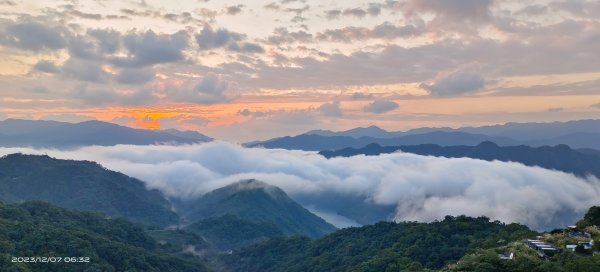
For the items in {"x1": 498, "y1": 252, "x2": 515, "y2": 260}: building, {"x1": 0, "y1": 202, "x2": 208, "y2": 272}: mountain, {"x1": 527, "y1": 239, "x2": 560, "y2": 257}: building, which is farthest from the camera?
{"x1": 0, "y1": 202, "x2": 208, "y2": 272}: mountain

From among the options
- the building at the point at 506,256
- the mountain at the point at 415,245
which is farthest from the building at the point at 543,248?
the mountain at the point at 415,245

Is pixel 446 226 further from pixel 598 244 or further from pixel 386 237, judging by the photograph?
pixel 598 244

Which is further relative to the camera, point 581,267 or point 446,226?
point 446,226

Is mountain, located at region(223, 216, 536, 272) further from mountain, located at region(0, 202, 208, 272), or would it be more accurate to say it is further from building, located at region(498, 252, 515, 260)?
mountain, located at region(0, 202, 208, 272)

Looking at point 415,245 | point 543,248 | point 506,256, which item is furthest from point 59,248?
point 543,248

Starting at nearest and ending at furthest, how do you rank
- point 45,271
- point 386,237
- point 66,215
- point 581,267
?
point 581,267, point 45,271, point 386,237, point 66,215

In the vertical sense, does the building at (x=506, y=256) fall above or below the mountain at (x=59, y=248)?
above

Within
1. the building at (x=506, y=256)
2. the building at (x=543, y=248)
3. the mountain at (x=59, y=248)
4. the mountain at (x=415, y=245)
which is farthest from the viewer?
the mountain at (x=59, y=248)

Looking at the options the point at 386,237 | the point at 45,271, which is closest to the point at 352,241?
the point at 386,237

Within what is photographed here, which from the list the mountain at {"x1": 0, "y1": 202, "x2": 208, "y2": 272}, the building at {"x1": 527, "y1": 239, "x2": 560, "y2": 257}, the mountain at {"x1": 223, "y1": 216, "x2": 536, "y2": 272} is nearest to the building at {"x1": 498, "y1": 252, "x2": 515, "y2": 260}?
the building at {"x1": 527, "y1": 239, "x2": 560, "y2": 257}

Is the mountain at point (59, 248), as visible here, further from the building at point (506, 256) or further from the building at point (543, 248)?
the building at point (543, 248)

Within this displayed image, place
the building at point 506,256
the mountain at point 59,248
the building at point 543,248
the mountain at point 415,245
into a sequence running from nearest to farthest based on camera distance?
the building at point 506,256 → the building at point 543,248 → the mountain at point 415,245 → the mountain at point 59,248
